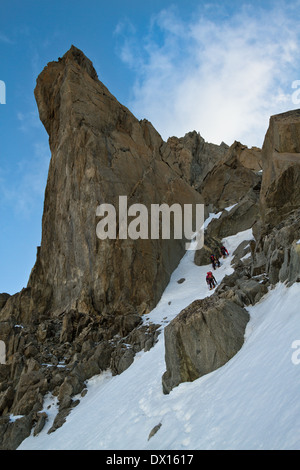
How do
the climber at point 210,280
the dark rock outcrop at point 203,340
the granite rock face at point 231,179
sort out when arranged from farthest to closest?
the granite rock face at point 231,179
the climber at point 210,280
the dark rock outcrop at point 203,340

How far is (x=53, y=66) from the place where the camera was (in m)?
42.6

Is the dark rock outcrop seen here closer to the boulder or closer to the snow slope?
the snow slope

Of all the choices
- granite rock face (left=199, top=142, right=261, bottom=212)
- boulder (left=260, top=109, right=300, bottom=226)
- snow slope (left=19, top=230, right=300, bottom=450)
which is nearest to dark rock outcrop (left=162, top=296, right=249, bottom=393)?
snow slope (left=19, top=230, right=300, bottom=450)

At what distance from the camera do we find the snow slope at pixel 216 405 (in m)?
5.64

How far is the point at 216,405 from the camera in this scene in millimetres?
7410

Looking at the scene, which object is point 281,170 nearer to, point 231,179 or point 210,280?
point 210,280

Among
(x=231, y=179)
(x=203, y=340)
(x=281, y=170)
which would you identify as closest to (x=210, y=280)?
(x=281, y=170)

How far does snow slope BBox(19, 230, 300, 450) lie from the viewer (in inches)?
222

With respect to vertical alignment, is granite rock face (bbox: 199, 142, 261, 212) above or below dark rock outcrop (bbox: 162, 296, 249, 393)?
above

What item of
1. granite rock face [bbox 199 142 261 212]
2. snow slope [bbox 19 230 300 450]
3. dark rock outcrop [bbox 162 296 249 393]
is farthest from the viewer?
granite rock face [bbox 199 142 261 212]

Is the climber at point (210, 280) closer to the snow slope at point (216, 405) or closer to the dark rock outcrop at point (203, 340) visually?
the snow slope at point (216, 405)

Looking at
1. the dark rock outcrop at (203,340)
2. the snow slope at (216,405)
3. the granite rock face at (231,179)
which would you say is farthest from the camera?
the granite rock face at (231,179)

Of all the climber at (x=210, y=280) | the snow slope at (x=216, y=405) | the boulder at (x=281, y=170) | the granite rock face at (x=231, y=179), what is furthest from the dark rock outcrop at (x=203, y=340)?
the granite rock face at (x=231, y=179)
